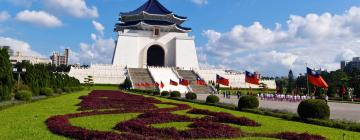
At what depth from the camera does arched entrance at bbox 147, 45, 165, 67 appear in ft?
206

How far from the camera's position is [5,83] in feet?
53.8

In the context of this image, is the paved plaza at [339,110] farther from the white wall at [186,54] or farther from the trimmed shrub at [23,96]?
the white wall at [186,54]

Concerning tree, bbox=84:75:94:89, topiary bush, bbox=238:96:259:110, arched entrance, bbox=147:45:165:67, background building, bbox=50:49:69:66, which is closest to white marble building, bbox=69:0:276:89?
arched entrance, bbox=147:45:165:67

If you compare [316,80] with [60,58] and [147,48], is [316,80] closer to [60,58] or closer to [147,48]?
[147,48]

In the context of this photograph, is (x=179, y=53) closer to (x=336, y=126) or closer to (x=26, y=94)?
(x=26, y=94)

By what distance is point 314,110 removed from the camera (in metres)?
11.4

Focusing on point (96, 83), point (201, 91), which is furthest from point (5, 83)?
point (96, 83)

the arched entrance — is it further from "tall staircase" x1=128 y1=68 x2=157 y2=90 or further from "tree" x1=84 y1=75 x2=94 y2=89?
"tree" x1=84 y1=75 x2=94 y2=89

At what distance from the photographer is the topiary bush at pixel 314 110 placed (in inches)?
444

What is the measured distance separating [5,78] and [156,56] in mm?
47145

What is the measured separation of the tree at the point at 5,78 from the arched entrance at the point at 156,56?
4555cm

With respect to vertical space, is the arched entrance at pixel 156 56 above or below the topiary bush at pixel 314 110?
above

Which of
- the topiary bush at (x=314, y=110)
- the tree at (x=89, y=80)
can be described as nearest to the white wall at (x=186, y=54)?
the tree at (x=89, y=80)

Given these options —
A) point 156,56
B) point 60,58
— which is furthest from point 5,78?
point 60,58
